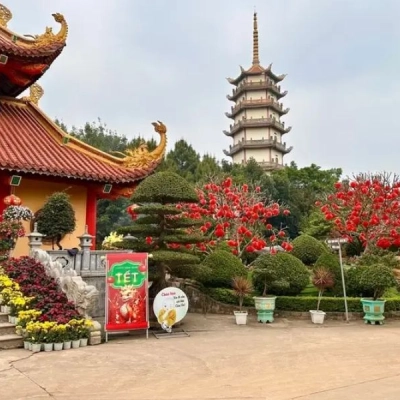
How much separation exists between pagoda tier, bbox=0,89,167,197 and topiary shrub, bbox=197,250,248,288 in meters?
2.98

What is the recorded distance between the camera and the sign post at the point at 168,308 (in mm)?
8539

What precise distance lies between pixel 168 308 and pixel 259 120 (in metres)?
40.2

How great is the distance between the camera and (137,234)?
9.76 meters

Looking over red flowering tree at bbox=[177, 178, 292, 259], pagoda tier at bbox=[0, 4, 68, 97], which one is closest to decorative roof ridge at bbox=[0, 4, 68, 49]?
pagoda tier at bbox=[0, 4, 68, 97]

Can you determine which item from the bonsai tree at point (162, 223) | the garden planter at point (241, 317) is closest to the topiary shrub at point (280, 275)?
the garden planter at point (241, 317)

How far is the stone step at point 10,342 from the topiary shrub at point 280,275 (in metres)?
6.04

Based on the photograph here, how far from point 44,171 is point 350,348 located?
7626mm

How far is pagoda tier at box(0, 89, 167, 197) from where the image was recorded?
10.6m

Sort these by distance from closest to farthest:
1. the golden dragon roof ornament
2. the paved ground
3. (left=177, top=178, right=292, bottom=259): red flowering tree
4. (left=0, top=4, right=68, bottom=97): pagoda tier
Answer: the paved ground < (left=0, top=4, right=68, bottom=97): pagoda tier < the golden dragon roof ornament < (left=177, top=178, right=292, bottom=259): red flowering tree

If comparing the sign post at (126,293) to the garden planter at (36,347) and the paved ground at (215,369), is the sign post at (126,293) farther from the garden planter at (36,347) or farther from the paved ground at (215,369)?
the garden planter at (36,347)

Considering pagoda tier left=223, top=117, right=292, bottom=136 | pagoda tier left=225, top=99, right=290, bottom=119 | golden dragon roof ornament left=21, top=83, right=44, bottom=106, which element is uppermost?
pagoda tier left=225, top=99, right=290, bottom=119

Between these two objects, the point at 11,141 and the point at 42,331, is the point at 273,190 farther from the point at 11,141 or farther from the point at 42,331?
the point at 42,331

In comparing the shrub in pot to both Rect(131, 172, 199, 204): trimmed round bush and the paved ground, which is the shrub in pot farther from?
Rect(131, 172, 199, 204): trimmed round bush

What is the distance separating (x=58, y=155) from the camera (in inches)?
457
